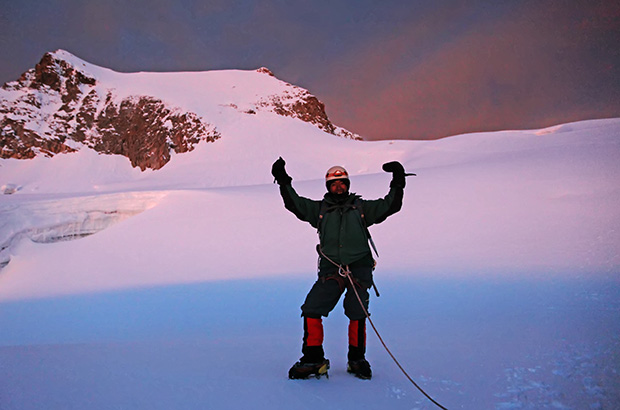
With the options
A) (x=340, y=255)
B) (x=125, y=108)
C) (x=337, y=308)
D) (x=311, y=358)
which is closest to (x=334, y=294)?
(x=340, y=255)

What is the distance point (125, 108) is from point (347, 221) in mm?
60105

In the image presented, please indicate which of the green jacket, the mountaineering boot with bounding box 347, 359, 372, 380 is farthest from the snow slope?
the green jacket

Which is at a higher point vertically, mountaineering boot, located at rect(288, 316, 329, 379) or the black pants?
the black pants

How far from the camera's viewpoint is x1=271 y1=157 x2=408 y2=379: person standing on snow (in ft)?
9.04

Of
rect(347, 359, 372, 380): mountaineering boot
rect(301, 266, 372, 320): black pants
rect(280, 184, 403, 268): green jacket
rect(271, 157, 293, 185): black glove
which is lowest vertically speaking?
rect(347, 359, 372, 380): mountaineering boot

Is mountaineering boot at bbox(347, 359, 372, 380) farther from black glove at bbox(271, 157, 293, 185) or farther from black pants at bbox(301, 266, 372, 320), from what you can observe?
black glove at bbox(271, 157, 293, 185)

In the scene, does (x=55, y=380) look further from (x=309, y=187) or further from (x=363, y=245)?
(x=309, y=187)

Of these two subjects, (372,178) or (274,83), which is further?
(274,83)

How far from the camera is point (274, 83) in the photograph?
64.2 m

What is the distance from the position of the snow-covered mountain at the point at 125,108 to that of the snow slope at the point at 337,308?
117ft

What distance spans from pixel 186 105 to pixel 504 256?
52.9 m

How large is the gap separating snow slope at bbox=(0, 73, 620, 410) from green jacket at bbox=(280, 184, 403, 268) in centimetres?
89

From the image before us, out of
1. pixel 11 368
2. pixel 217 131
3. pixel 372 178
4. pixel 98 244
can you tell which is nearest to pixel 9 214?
pixel 98 244

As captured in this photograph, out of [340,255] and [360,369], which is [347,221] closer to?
[340,255]
